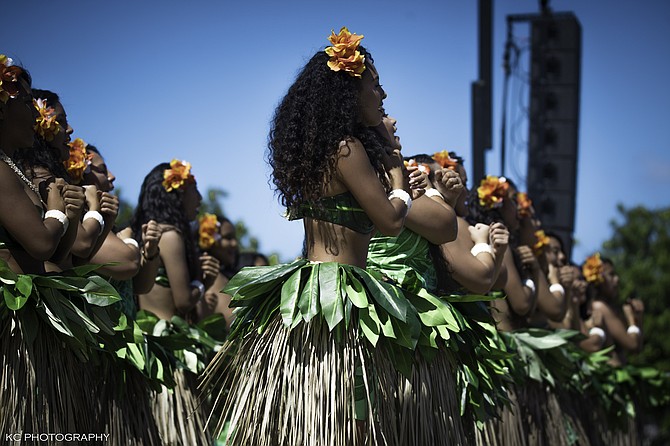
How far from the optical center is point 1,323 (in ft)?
10.1

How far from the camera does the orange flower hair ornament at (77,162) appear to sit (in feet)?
12.7

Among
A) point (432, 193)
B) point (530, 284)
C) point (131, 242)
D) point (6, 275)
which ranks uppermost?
point (432, 193)

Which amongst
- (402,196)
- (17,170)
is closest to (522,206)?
(402,196)

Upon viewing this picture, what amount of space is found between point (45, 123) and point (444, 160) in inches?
66.6

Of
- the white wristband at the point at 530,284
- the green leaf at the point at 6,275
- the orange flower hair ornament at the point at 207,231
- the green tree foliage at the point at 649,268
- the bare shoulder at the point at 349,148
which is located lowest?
the green tree foliage at the point at 649,268

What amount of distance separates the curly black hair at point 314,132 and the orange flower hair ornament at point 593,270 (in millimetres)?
4044

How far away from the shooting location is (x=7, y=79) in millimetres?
3162

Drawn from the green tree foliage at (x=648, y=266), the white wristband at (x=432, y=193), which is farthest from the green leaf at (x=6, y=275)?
the green tree foliage at (x=648, y=266)

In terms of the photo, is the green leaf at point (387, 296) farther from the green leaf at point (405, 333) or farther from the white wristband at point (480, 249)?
the white wristband at point (480, 249)

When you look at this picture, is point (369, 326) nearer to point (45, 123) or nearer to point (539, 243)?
point (45, 123)

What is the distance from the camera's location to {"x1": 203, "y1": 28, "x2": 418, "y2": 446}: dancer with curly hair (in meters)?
2.95

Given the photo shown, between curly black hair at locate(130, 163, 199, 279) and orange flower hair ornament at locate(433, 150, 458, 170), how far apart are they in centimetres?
128

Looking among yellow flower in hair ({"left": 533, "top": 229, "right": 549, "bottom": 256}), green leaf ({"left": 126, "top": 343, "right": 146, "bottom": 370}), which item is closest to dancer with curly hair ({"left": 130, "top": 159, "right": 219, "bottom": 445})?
green leaf ({"left": 126, "top": 343, "right": 146, "bottom": 370})

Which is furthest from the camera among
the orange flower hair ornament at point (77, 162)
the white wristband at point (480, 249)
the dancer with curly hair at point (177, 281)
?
the dancer with curly hair at point (177, 281)
